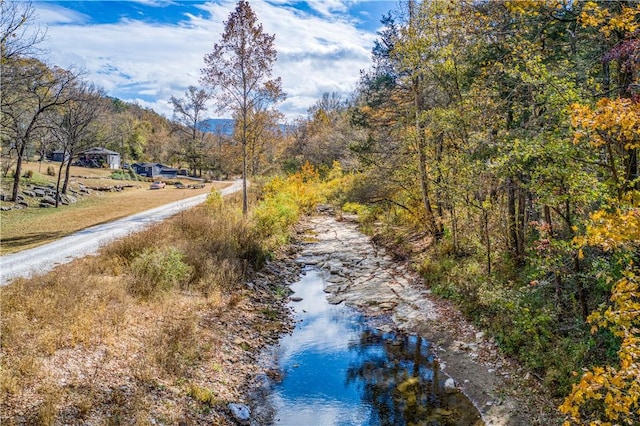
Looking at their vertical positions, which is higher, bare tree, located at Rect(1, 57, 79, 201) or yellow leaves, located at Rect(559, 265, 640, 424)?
bare tree, located at Rect(1, 57, 79, 201)

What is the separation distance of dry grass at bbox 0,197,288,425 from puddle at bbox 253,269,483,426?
2.73 ft

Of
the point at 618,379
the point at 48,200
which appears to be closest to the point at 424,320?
the point at 618,379

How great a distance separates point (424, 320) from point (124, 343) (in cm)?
753

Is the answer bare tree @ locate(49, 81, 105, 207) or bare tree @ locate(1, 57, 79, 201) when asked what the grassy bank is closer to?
bare tree @ locate(1, 57, 79, 201)

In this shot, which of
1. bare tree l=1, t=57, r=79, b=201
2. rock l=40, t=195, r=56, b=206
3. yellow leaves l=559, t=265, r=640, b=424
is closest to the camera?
yellow leaves l=559, t=265, r=640, b=424

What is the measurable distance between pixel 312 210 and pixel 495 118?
2072 cm

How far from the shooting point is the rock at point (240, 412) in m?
6.69

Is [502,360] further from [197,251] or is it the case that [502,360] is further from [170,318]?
[197,251]

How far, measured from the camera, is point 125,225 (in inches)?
685

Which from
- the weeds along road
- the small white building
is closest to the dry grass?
the weeds along road

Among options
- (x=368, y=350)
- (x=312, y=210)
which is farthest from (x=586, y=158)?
(x=312, y=210)

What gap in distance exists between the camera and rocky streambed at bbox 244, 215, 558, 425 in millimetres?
7066

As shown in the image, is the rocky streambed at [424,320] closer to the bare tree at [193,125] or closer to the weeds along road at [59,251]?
the weeds along road at [59,251]

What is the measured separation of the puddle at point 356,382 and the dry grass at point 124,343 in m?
0.83
